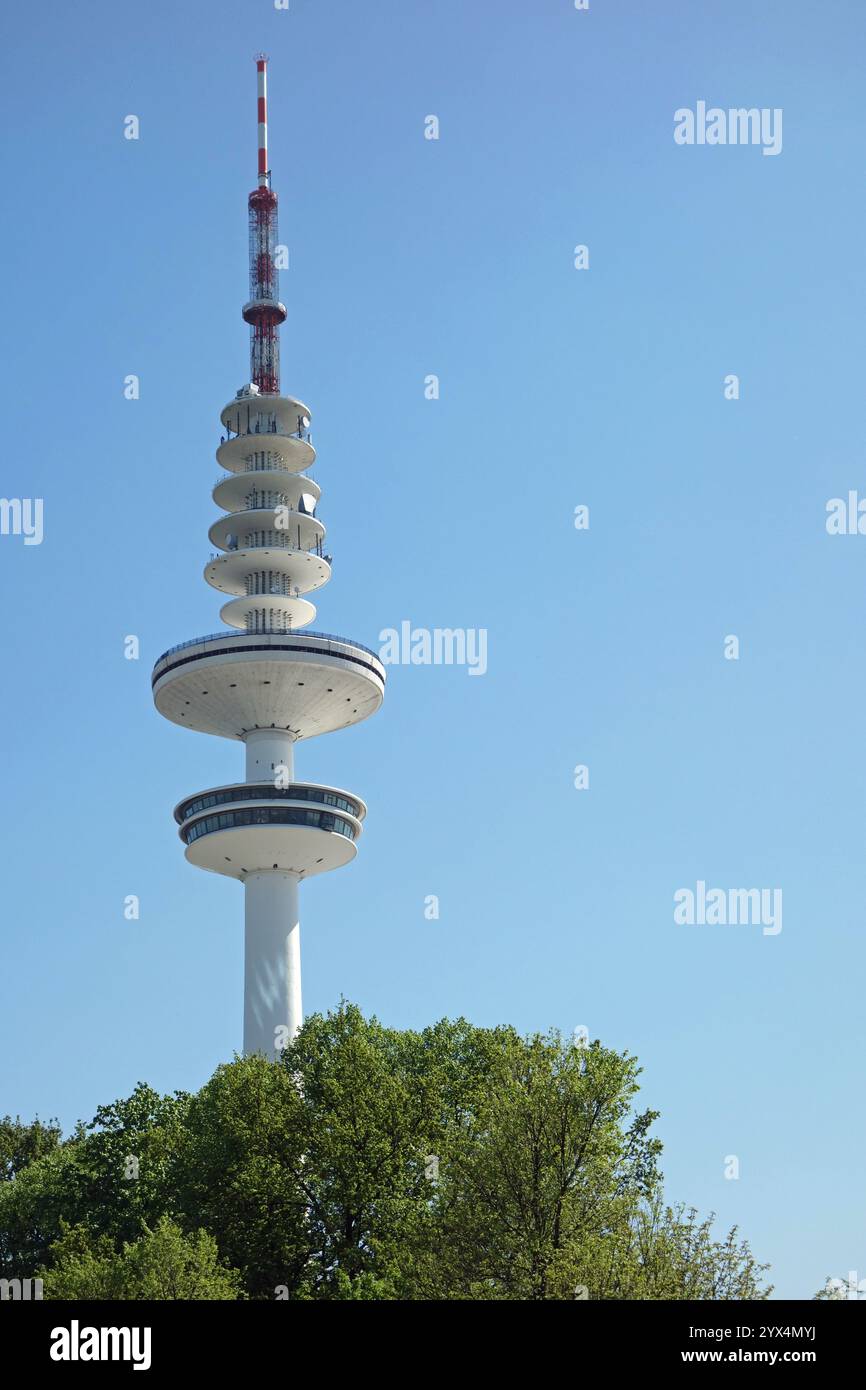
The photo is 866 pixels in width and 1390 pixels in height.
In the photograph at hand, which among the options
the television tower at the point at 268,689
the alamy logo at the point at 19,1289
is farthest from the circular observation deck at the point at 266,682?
the alamy logo at the point at 19,1289

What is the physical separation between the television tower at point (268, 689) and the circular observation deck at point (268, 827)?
10cm

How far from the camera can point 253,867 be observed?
386 feet

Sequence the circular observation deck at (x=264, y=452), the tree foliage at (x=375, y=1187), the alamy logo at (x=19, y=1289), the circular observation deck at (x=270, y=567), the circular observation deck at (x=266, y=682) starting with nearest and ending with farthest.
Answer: the tree foliage at (x=375, y=1187)
the alamy logo at (x=19, y=1289)
the circular observation deck at (x=266, y=682)
the circular observation deck at (x=270, y=567)
the circular observation deck at (x=264, y=452)

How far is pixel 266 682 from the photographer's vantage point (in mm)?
116500

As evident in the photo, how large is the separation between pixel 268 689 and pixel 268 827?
35.2ft

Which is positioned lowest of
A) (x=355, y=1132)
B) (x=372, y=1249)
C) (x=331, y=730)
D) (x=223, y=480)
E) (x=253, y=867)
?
(x=372, y=1249)

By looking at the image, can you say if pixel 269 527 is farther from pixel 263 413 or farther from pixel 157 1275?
pixel 157 1275

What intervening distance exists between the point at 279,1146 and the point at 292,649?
47.5 meters

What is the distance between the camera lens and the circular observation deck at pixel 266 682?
114688 millimetres

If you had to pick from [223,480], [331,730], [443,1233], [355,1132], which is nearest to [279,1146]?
[355,1132]
